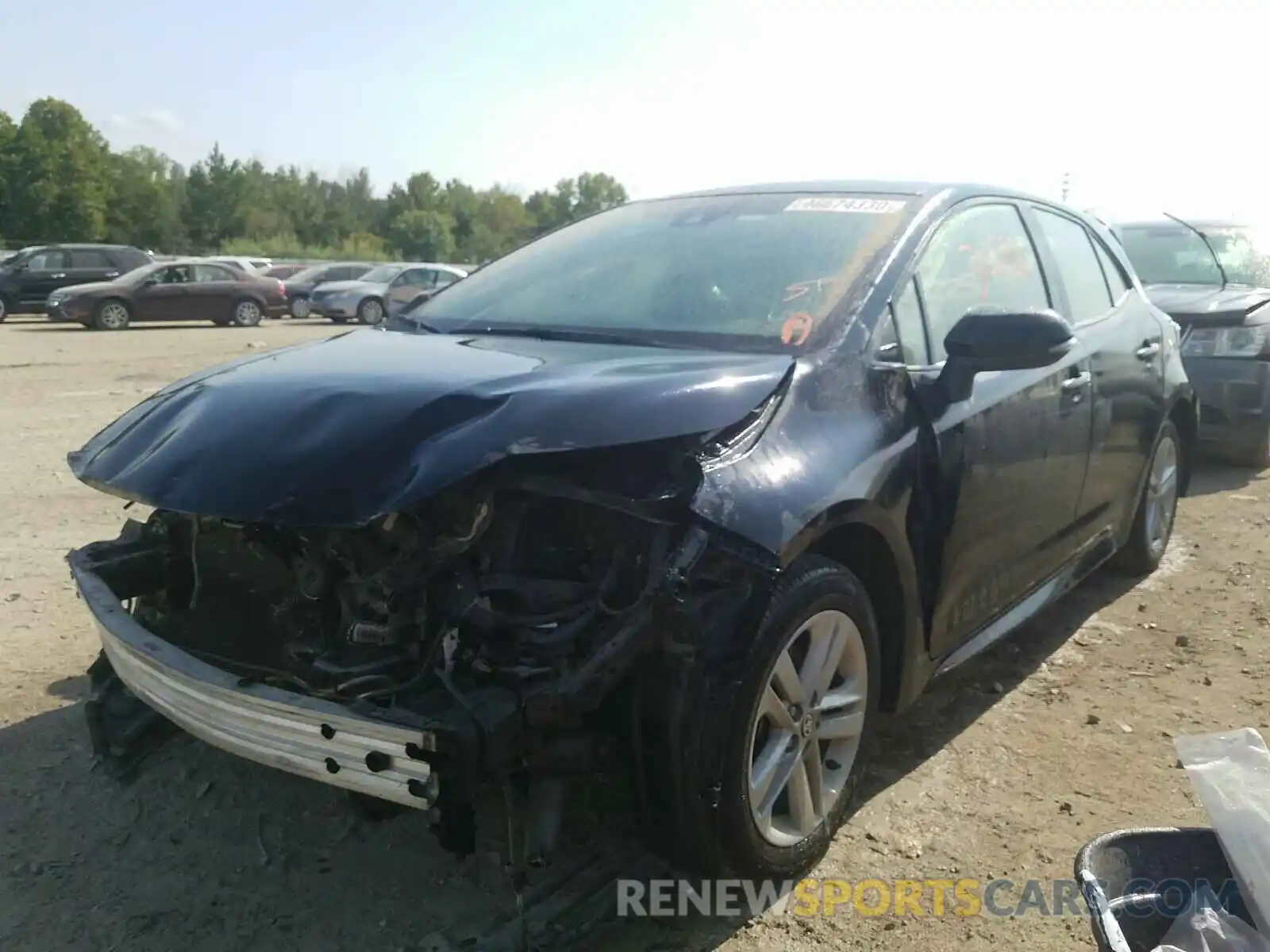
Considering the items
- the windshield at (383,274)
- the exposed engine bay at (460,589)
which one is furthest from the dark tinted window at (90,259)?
the exposed engine bay at (460,589)

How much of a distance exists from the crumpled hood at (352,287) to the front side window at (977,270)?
2471 centimetres

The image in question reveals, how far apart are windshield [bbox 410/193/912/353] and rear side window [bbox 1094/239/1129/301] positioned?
1.56 metres

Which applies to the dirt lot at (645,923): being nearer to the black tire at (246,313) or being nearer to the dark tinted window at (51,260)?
the black tire at (246,313)

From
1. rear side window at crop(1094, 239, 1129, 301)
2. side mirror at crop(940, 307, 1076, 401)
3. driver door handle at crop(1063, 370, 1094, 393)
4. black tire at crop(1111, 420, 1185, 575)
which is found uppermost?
rear side window at crop(1094, 239, 1129, 301)

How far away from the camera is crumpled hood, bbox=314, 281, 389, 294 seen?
90.6 feet

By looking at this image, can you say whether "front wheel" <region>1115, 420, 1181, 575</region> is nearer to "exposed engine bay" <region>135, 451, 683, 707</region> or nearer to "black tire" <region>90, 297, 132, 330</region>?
"exposed engine bay" <region>135, 451, 683, 707</region>

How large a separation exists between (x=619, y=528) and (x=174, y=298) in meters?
22.7

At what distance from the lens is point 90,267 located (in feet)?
78.7

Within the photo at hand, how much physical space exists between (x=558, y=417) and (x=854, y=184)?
1850mm

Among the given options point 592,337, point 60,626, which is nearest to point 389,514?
point 592,337

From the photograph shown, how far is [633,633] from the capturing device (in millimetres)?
2312

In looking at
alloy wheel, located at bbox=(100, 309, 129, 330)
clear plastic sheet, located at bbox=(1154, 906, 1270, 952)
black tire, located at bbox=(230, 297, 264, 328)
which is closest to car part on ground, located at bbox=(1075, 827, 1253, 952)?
clear plastic sheet, located at bbox=(1154, 906, 1270, 952)

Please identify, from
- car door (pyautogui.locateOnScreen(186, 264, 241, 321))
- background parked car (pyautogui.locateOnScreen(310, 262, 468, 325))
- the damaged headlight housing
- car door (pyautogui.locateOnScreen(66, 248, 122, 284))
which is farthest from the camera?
background parked car (pyautogui.locateOnScreen(310, 262, 468, 325))

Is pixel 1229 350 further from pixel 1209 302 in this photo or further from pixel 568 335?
pixel 568 335
